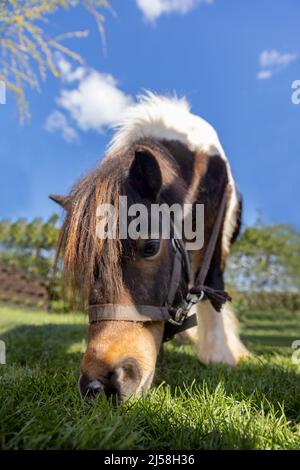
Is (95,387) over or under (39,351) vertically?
over

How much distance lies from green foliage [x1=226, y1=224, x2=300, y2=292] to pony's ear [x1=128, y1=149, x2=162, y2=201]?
11025mm

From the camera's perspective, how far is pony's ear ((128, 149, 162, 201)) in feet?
7.39

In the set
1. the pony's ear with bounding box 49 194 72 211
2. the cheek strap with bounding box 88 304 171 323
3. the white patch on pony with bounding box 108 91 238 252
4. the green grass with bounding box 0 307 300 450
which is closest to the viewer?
the green grass with bounding box 0 307 300 450

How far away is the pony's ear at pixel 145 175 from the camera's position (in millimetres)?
2254

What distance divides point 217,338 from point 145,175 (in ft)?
7.70

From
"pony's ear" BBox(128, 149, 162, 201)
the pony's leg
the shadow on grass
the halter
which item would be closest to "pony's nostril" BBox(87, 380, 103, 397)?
the halter

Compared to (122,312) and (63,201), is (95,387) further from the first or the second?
(63,201)

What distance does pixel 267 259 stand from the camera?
15891mm

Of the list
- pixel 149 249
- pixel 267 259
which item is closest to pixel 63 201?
pixel 149 249

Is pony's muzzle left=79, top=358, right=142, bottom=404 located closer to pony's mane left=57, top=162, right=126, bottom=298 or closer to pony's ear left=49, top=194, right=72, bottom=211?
pony's mane left=57, top=162, right=126, bottom=298

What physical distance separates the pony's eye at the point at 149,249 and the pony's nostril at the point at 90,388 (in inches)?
27.7

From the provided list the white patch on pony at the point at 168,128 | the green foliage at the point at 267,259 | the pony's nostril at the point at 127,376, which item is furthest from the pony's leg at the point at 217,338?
the green foliage at the point at 267,259

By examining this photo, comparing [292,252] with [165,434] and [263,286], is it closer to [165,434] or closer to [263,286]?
[263,286]

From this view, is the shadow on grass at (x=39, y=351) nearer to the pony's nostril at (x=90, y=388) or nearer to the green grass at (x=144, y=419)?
the green grass at (x=144, y=419)
